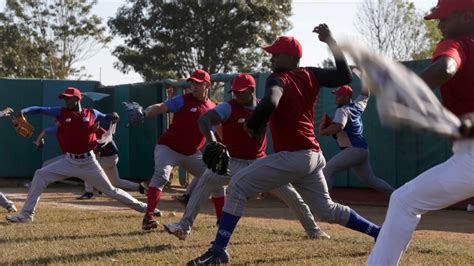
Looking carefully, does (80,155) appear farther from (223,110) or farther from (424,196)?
(424,196)

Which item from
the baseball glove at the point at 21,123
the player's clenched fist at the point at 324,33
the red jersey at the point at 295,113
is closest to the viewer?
the player's clenched fist at the point at 324,33

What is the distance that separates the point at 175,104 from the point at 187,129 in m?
0.45

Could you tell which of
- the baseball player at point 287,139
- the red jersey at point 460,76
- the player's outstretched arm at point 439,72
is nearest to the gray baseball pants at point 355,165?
the baseball player at point 287,139

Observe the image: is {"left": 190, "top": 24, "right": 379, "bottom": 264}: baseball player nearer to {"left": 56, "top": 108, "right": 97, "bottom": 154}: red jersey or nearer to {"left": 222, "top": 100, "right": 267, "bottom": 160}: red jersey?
{"left": 222, "top": 100, "right": 267, "bottom": 160}: red jersey

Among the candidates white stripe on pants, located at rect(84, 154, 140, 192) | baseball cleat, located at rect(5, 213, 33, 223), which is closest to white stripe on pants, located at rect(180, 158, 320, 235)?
baseball cleat, located at rect(5, 213, 33, 223)

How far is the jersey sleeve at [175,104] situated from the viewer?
28.5ft

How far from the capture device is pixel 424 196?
4375 mm

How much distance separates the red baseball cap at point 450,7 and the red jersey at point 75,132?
263 inches

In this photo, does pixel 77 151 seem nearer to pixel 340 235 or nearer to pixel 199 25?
pixel 340 235

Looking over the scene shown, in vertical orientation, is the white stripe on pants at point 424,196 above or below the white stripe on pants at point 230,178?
above

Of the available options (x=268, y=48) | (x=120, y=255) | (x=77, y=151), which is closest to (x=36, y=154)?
(x=77, y=151)

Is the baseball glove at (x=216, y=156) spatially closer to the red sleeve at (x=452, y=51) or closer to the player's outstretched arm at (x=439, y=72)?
the red sleeve at (x=452, y=51)

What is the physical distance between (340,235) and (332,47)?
3435 mm

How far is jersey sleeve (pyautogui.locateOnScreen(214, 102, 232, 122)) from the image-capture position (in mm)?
7285
